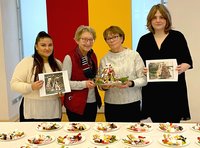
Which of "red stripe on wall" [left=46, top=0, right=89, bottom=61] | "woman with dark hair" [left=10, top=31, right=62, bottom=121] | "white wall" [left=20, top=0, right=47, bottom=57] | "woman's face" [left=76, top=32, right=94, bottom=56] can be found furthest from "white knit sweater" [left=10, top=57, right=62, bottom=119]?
"white wall" [left=20, top=0, right=47, bottom=57]

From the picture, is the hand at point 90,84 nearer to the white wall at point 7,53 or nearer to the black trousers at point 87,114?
the black trousers at point 87,114

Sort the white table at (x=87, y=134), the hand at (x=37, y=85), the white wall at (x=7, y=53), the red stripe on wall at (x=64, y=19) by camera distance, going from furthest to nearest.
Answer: the red stripe on wall at (x=64, y=19), the white wall at (x=7, y=53), the hand at (x=37, y=85), the white table at (x=87, y=134)

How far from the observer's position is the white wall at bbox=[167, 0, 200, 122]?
443 centimetres

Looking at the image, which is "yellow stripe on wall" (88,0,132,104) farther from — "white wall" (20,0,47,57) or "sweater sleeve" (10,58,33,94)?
"sweater sleeve" (10,58,33,94)

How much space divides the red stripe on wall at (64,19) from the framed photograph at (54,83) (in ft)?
8.00

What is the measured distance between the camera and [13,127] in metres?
2.44

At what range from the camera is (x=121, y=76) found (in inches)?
111

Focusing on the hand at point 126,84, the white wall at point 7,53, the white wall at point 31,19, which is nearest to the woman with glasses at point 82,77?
the hand at point 126,84

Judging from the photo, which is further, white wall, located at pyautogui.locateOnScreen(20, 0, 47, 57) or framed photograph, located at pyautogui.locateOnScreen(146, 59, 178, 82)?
white wall, located at pyautogui.locateOnScreen(20, 0, 47, 57)

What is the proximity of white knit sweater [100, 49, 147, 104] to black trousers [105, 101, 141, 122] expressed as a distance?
4 centimetres

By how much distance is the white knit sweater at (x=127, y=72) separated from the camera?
282 cm

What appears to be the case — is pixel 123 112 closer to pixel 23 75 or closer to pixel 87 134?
pixel 87 134

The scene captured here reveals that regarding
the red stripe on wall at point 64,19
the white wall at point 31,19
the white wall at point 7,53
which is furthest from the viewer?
the white wall at point 31,19

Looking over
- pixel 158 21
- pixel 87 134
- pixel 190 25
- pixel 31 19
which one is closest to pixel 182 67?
pixel 158 21
